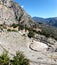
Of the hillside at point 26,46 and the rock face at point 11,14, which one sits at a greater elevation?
the rock face at point 11,14

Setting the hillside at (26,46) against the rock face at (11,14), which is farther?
the rock face at (11,14)

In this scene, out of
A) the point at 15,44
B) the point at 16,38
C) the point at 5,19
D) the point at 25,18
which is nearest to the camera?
the point at 15,44

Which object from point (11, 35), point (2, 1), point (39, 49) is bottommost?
point (39, 49)

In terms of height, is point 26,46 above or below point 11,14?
below

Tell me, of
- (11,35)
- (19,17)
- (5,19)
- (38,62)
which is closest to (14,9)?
(19,17)

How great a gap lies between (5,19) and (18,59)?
Result: 4400 inches

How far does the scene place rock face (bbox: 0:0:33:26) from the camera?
143550 mm

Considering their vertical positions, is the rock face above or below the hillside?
above

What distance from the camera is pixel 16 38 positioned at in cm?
7044

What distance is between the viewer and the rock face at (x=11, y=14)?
14355 centimetres

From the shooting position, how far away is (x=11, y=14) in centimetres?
15888

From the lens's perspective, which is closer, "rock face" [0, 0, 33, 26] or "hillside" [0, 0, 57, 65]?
"hillside" [0, 0, 57, 65]

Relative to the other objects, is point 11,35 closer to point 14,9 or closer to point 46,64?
point 46,64

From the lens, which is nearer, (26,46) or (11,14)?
(26,46)
